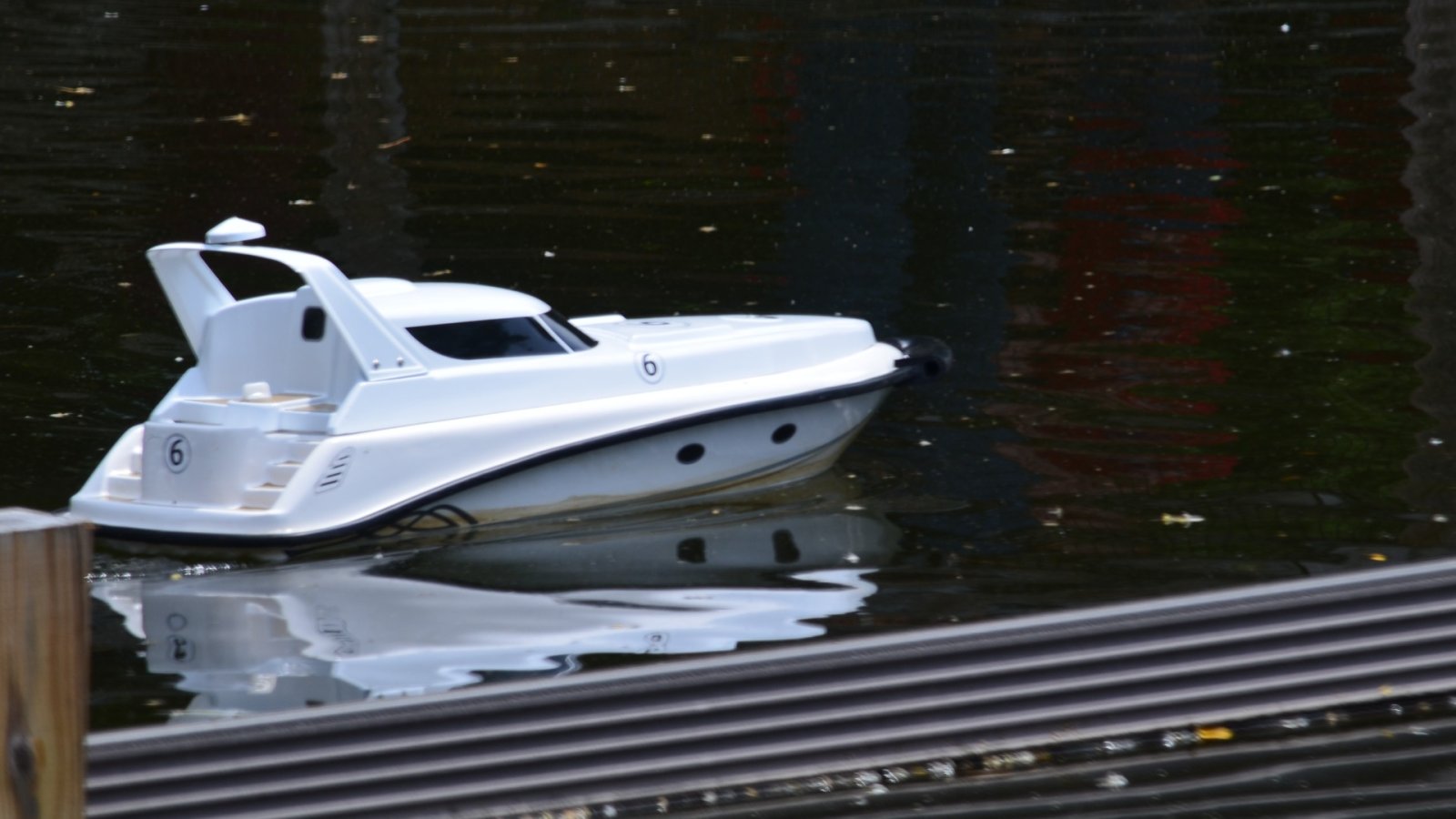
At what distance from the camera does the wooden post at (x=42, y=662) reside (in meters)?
3.20

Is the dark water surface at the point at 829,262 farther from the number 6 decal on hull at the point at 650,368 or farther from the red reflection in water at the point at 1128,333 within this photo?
the number 6 decal on hull at the point at 650,368

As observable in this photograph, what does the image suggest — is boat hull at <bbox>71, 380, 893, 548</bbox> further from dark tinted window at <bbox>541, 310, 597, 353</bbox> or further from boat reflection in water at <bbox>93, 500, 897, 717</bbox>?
dark tinted window at <bbox>541, 310, 597, 353</bbox>

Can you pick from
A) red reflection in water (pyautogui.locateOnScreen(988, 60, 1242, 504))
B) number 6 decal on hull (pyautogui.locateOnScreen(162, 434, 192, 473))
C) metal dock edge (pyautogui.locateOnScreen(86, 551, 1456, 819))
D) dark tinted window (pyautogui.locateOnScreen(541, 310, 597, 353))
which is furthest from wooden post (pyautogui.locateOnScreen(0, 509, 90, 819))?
red reflection in water (pyautogui.locateOnScreen(988, 60, 1242, 504))

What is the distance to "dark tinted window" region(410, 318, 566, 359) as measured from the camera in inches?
327

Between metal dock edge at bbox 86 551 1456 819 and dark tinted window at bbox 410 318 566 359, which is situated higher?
dark tinted window at bbox 410 318 566 359

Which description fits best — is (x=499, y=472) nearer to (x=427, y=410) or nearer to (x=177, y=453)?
(x=427, y=410)

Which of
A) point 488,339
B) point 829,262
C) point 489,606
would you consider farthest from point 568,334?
point 829,262

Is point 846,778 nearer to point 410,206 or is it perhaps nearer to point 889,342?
point 889,342

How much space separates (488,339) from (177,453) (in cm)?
135

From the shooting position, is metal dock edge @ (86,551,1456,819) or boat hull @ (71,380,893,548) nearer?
metal dock edge @ (86,551,1456,819)

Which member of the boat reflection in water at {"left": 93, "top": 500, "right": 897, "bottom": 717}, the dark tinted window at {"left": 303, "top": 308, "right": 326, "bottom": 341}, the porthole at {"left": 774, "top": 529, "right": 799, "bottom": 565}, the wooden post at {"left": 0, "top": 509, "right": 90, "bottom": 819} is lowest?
the boat reflection in water at {"left": 93, "top": 500, "right": 897, "bottom": 717}

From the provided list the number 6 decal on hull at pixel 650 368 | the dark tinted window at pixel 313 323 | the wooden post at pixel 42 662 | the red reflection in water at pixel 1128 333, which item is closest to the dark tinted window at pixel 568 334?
the number 6 decal on hull at pixel 650 368

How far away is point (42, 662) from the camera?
10.7 feet

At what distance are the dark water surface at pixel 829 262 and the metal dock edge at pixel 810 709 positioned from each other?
4.50ft
